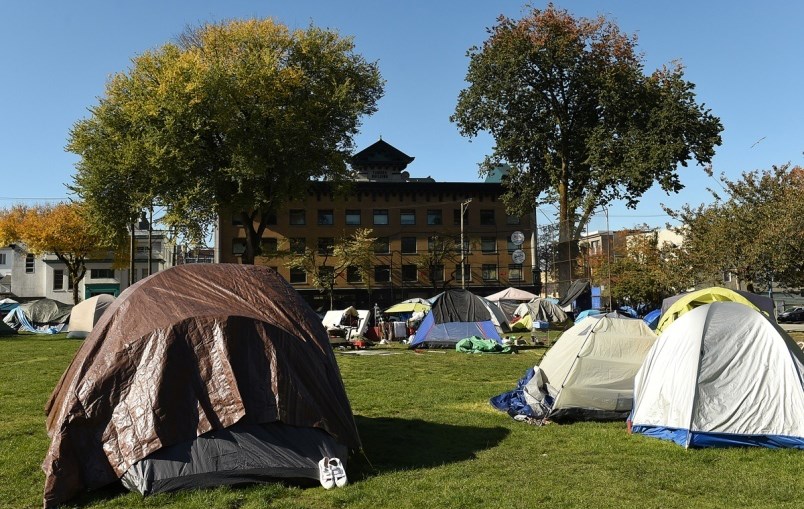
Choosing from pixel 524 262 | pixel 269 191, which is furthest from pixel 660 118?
pixel 524 262

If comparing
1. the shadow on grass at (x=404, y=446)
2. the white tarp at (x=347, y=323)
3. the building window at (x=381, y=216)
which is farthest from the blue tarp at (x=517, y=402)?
the building window at (x=381, y=216)

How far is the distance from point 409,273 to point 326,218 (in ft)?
28.8

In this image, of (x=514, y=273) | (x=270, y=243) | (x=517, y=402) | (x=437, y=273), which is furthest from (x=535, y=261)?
(x=517, y=402)

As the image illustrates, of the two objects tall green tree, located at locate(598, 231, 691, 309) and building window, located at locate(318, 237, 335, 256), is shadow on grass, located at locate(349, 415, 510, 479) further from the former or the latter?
building window, located at locate(318, 237, 335, 256)

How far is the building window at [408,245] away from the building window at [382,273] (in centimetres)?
215

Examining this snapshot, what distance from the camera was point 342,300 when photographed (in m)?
58.9

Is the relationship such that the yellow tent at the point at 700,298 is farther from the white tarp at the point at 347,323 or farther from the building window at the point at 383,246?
the building window at the point at 383,246

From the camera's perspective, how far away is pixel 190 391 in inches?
271

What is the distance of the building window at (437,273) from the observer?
59.8 metres

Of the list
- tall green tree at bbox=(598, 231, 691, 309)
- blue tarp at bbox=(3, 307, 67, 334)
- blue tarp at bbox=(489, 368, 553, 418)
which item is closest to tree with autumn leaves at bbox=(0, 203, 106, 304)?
blue tarp at bbox=(3, 307, 67, 334)

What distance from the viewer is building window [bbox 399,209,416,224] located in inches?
2403

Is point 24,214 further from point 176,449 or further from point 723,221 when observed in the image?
point 176,449

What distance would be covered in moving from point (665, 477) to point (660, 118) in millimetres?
29437

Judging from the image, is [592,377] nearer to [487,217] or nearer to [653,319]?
[653,319]
